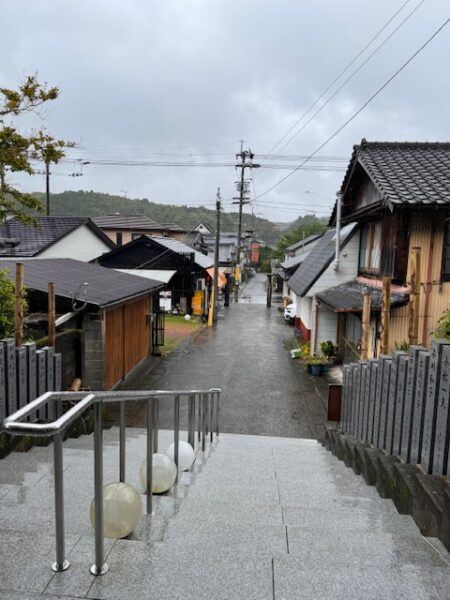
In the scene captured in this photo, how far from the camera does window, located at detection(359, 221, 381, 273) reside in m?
Result: 12.4

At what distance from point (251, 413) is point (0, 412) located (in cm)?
664

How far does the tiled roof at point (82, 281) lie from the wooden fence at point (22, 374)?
12.2ft

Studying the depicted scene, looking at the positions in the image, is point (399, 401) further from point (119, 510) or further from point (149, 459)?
point (119, 510)

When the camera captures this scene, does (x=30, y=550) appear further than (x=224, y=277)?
No

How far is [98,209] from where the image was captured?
84.4 metres

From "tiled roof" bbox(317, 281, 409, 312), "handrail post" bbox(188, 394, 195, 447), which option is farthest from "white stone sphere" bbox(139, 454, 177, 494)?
"tiled roof" bbox(317, 281, 409, 312)

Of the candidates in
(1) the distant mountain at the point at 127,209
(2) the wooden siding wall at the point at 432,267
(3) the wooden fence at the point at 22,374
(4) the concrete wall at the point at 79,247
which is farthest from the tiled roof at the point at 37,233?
(1) the distant mountain at the point at 127,209

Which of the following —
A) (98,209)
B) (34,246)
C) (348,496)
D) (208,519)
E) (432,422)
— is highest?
(98,209)

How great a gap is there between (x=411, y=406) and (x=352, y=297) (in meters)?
8.49

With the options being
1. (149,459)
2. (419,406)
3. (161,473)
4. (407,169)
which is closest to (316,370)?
(407,169)

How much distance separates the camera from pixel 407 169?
34.5 ft

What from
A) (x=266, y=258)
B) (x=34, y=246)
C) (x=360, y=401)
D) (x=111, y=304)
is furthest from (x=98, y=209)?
(x=360, y=401)

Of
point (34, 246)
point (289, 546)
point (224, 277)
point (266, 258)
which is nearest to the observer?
point (289, 546)

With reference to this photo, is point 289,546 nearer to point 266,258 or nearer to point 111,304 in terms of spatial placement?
point 111,304
